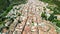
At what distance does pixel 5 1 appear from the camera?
31.0 metres

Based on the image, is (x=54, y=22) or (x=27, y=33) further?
(x=54, y=22)

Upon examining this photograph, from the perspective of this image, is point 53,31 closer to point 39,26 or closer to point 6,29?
point 39,26

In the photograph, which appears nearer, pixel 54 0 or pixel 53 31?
pixel 53 31

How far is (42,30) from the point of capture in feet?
29.2

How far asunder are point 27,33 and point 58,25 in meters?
2.22

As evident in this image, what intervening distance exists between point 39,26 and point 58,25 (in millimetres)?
1101

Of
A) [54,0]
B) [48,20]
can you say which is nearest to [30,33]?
[48,20]

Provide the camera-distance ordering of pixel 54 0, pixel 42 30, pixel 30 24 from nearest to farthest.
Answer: pixel 42 30 → pixel 30 24 → pixel 54 0

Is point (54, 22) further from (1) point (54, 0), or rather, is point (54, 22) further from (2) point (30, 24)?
(1) point (54, 0)

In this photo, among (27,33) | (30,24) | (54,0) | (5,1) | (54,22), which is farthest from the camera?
A: (5,1)

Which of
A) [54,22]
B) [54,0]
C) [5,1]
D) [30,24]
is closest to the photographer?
[30,24]

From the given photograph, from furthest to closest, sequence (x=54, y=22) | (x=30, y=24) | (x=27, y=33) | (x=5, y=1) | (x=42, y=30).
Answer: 1. (x=5, y=1)
2. (x=54, y=22)
3. (x=30, y=24)
4. (x=42, y=30)
5. (x=27, y=33)

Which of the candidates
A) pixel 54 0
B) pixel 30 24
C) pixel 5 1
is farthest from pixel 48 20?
pixel 5 1

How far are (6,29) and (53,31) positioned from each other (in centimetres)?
208
